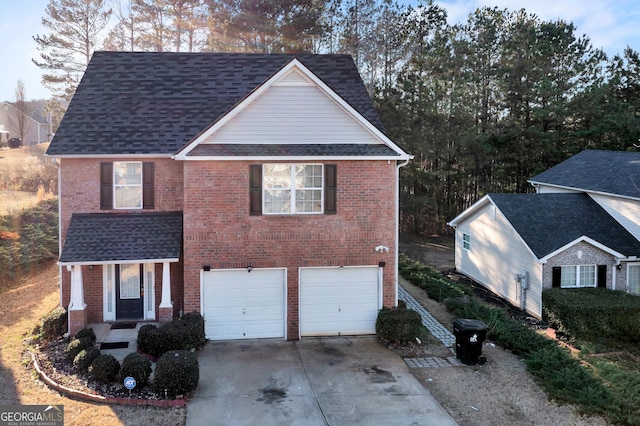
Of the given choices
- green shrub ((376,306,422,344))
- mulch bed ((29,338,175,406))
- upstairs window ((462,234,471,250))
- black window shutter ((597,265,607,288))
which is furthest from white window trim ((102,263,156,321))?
black window shutter ((597,265,607,288))

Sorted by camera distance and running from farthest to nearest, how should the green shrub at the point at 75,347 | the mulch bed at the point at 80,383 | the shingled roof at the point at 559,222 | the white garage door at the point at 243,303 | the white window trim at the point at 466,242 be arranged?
the white window trim at the point at 466,242, the shingled roof at the point at 559,222, the white garage door at the point at 243,303, the green shrub at the point at 75,347, the mulch bed at the point at 80,383

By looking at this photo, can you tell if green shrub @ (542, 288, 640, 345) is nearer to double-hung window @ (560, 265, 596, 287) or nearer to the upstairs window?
double-hung window @ (560, 265, 596, 287)

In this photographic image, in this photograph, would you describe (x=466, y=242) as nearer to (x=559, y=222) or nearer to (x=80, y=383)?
(x=559, y=222)

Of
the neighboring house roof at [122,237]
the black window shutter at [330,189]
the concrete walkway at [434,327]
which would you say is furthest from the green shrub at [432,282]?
the neighboring house roof at [122,237]

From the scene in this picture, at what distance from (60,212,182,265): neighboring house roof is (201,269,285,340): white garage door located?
153 cm

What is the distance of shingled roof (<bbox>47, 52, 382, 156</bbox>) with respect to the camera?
52.2 feet

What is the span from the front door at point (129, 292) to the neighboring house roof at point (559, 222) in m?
13.4

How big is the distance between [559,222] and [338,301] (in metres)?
10.5

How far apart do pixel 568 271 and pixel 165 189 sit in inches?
560

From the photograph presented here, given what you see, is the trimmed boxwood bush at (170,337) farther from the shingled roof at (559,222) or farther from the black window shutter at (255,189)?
the shingled roof at (559,222)

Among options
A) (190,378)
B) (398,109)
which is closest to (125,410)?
(190,378)

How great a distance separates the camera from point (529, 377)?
12648 mm

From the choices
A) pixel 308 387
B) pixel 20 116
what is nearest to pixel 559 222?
pixel 308 387

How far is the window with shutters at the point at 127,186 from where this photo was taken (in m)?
15.8
